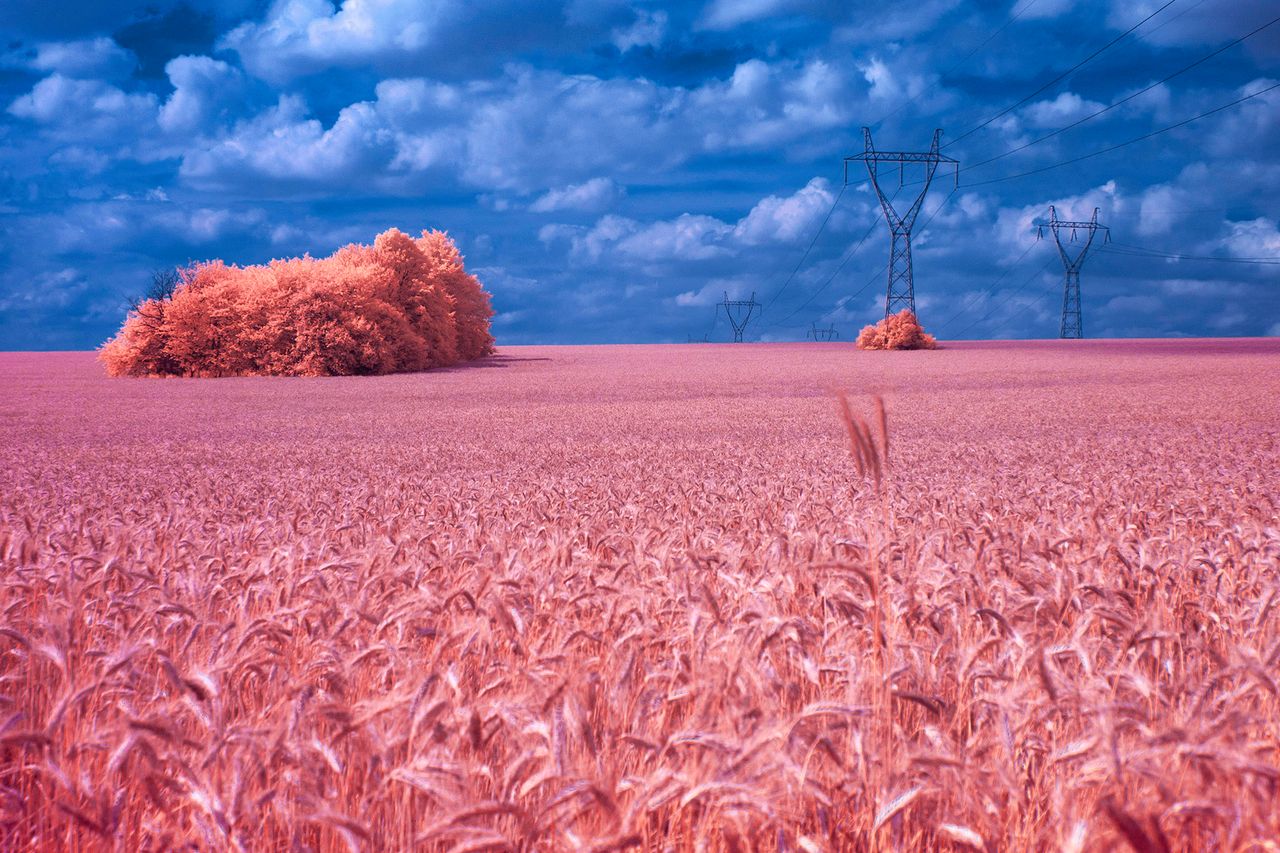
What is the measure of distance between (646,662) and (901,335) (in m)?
61.2

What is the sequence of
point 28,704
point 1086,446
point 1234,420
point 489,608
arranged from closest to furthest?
point 28,704, point 489,608, point 1086,446, point 1234,420

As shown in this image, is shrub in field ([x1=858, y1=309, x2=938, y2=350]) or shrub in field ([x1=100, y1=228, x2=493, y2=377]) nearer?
shrub in field ([x1=100, y1=228, x2=493, y2=377])

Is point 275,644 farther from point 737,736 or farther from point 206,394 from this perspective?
point 206,394

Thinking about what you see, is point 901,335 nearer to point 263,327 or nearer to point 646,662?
point 263,327

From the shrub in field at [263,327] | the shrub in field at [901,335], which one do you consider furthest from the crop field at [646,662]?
the shrub in field at [901,335]

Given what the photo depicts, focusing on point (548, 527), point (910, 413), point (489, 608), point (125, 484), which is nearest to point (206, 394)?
point (125, 484)

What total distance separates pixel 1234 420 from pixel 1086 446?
6.13 meters

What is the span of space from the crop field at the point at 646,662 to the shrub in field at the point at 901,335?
2144 inches

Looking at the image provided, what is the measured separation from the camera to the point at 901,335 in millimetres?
60188

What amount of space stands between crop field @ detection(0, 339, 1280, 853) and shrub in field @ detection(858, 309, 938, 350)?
5446 cm

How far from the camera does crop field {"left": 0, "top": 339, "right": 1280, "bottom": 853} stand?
1.88 metres

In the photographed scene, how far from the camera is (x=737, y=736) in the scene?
2131 millimetres

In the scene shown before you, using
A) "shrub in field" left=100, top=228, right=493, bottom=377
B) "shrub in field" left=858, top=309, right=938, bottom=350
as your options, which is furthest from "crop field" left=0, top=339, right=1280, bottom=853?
"shrub in field" left=858, top=309, right=938, bottom=350

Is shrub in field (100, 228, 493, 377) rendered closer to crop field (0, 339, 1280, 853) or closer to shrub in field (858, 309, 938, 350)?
crop field (0, 339, 1280, 853)
